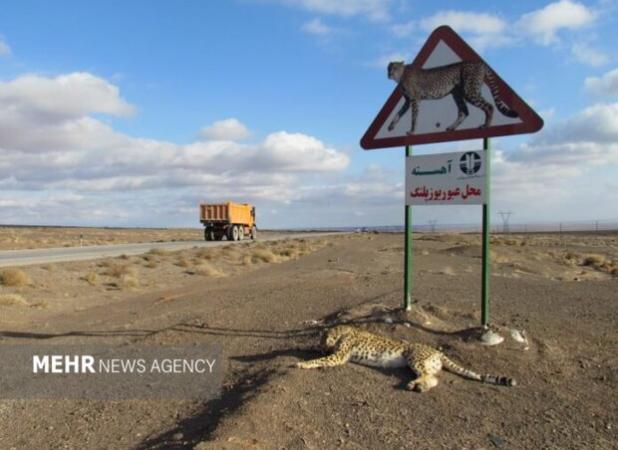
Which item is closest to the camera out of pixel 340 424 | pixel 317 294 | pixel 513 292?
pixel 340 424

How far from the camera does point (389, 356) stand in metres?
6.18

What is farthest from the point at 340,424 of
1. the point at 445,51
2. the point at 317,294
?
the point at 317,294

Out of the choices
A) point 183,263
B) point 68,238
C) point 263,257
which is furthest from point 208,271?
point 68,238

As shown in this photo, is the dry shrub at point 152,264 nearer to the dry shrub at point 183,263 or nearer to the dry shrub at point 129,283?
the dry shrub at point 183,263

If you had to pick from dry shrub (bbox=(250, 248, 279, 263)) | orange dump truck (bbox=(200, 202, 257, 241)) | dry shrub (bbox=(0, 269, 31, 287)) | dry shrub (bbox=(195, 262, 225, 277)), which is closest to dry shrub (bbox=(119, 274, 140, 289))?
dry shrub (bbox=(0, 269, 31, 287))

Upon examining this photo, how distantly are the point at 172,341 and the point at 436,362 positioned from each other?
3651mm

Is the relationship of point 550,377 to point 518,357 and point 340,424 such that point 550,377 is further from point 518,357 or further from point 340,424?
point 340,424

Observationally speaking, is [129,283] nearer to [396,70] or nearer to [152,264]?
[152,264]

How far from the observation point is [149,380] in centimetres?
641

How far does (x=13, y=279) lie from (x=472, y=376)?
14.3 meters

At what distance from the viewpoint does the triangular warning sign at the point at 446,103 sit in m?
6.59

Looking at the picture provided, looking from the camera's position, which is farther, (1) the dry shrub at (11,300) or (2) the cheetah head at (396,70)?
(1) the dry shrub at (11,300)

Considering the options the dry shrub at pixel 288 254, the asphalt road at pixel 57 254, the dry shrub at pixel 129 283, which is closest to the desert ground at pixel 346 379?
the dry shrub at pixel 129 283

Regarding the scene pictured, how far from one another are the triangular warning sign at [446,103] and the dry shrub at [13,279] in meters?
12.5
